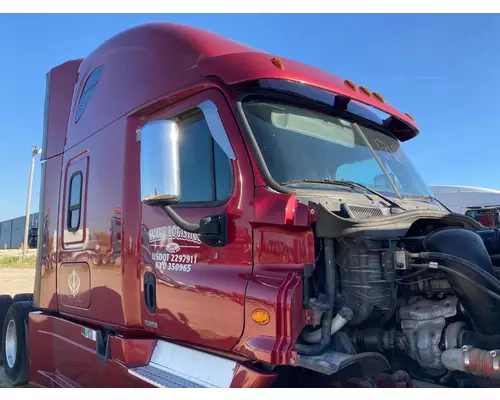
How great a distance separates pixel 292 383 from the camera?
2.78 metres

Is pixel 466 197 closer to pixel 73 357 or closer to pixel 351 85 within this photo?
pixel 351 85

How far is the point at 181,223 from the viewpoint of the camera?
2.99m

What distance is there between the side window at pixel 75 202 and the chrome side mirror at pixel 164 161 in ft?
5.28

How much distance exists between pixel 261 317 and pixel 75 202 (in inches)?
103

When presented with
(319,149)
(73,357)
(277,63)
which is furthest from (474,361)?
(73,357)

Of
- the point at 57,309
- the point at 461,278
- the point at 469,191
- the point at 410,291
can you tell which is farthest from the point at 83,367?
the point at 469,191

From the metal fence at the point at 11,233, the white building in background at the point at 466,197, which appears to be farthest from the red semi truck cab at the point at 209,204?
the metal fence at the point at 11,233

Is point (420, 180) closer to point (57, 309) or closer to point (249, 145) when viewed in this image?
point (249, 145)

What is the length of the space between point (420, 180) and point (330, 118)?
1.16 metres

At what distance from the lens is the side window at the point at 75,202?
14.5 feet

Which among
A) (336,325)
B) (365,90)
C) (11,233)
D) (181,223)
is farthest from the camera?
(11,233)

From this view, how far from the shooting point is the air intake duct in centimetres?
243

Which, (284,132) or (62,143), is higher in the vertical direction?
(62,143)

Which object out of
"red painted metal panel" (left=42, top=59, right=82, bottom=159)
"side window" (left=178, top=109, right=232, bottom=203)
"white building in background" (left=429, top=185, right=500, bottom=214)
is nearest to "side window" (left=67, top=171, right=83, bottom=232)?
"red painted metal panel" (left=42, top=59, right=82, bottom=159)
